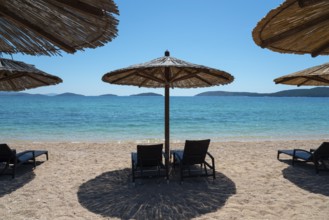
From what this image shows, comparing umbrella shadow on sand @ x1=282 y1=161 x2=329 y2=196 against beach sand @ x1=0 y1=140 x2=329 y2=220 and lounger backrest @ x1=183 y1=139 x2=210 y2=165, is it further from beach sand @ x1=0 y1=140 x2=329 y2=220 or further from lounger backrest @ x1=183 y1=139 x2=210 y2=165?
lounger backrest @ x1=183 y1=139 x2=210 y2=165

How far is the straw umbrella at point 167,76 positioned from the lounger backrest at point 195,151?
0.49 meters

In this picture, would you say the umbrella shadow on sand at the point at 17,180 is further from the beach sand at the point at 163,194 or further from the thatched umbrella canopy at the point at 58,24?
the thatched umbrella canopy at the point at 58,24

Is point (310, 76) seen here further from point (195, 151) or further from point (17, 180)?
point (17, 180)

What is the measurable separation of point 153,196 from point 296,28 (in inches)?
146

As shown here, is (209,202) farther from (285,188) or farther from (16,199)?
(16,199)

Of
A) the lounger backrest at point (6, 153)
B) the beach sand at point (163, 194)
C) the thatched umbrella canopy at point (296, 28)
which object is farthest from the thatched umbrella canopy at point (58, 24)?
the lounger backrest at point (6, 153)

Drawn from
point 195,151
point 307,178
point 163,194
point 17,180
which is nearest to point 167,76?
point 195,151

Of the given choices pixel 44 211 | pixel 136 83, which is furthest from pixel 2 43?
pixel 136 83

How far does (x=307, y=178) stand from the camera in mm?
5652

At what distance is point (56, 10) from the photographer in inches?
74.2

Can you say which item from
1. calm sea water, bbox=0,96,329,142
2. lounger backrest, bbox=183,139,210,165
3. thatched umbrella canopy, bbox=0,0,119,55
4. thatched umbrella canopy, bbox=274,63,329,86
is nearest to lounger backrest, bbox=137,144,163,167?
lounger backrest, bbox=183,139,210,165

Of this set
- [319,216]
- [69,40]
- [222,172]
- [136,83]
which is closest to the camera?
[69,40]

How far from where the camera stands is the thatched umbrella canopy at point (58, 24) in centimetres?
175

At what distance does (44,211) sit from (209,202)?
2.85 metres
